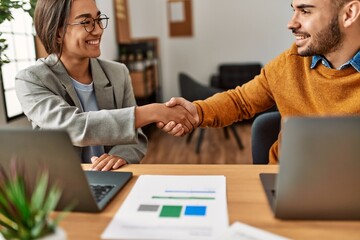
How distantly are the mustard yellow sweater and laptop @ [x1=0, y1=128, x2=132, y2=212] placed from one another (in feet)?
2.73

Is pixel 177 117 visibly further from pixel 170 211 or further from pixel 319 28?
pixel 170 211

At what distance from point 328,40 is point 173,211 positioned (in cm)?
96

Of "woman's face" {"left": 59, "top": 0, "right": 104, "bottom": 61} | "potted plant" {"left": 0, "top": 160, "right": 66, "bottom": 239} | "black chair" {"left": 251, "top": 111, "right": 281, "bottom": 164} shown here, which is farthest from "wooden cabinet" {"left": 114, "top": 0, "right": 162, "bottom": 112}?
"potted plant" {"left": 0, "top": 160, "right": 66, "bottom": 239}

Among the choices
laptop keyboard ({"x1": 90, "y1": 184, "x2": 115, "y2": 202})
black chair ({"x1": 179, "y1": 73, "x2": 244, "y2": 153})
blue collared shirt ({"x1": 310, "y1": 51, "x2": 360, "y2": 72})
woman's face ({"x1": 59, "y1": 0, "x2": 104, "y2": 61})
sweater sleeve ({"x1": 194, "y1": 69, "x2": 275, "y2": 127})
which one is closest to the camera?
laptop keyboard ({"x1": 90, "y1": 184, "x2": 115, "y2": 202})

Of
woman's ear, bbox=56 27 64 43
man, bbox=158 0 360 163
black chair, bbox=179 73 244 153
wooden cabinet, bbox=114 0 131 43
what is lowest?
black chair, bbox=179 73 244 153

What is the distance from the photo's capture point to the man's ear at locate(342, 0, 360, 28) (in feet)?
4.33

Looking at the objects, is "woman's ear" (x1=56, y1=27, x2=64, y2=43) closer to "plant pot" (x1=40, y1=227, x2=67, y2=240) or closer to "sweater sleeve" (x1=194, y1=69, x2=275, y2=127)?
"sweater sleeve" (x1=194, y1=69, x2=275, y2=127)

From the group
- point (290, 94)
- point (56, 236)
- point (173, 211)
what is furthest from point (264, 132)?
point (56, 236)

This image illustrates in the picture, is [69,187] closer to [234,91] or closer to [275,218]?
[275,218]

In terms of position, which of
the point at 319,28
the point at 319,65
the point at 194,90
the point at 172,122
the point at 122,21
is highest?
the point at 122,21

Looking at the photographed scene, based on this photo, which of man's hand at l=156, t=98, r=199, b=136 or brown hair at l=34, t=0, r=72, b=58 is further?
man's hand at l=156, t=98, r=199, b=136

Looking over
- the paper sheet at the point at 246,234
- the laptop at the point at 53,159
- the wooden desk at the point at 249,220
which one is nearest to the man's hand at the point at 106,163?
the wooden desk at the point at 249,220

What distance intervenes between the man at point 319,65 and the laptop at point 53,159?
29.1 inches

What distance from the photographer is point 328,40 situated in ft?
4.49
